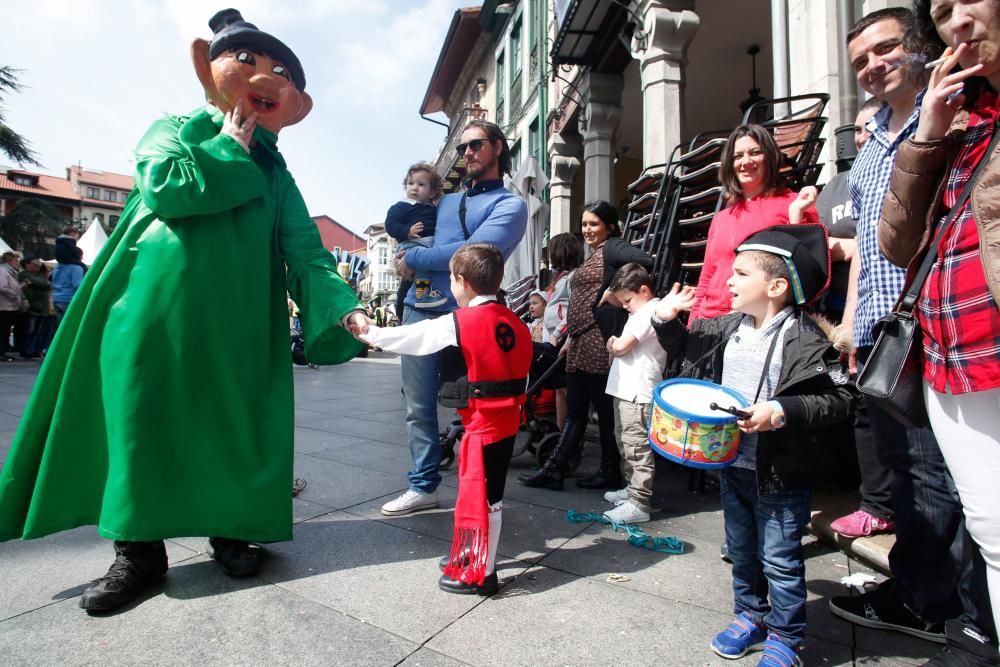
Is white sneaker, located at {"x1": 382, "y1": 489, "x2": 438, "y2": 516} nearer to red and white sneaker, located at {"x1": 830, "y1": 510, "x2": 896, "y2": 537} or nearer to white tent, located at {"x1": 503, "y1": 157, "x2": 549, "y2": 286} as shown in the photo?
red and white sneaker, located at {"x1": 830, "y1": 510, "x2": 896, "y2": 537}

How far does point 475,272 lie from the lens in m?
2.40

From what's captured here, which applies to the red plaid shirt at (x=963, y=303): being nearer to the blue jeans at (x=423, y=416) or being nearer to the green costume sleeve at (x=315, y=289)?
the green costume sleeve at (x=315, y=289)

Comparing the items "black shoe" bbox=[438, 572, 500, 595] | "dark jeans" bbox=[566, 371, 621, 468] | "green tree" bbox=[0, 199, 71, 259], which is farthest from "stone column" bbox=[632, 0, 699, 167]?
"green tree" bbox=[0, 199, 71, 259]

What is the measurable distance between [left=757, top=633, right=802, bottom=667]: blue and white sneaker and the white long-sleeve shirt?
1402mm

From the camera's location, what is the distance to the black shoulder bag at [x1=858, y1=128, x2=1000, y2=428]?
1420mm

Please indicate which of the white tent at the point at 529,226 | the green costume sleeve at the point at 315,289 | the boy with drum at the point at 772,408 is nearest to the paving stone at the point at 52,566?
the green costume sleeve at the point at 315,289

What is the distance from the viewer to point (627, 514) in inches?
119

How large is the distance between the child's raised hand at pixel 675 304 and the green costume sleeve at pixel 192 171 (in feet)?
5.44

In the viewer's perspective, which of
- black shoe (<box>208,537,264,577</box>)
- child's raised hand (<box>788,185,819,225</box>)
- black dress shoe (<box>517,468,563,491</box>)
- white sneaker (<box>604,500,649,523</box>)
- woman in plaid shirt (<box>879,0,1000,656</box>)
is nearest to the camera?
woman in plaid shirt (<box>879,0,1000,656</box>)

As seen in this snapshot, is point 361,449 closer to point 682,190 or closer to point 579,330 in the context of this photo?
point 579,330

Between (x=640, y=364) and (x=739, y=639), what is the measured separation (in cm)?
161

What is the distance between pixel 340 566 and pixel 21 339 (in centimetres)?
1240

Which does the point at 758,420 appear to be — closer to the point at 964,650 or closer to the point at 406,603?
the point at 964,650

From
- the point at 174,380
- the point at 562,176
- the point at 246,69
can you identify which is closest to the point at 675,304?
the point at 174,380
